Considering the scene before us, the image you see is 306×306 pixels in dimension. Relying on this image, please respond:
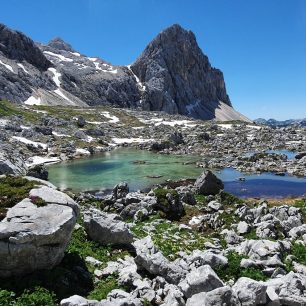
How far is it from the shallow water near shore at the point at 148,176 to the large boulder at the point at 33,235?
4185cm

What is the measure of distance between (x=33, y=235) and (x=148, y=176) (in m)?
55.1

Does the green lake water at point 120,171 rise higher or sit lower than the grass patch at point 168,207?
lower

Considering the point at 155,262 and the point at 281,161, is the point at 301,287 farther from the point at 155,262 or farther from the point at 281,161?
the point at 281,161

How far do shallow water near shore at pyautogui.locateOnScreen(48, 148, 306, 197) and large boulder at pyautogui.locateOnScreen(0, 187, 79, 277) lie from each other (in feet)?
137

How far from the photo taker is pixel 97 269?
63.9 feet

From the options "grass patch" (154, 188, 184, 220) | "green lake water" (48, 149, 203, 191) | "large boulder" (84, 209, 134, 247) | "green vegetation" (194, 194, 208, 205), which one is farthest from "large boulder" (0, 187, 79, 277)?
"green lake water" (48, 149, 203, 191)

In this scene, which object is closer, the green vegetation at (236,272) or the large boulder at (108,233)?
the green vegetation at (236,272)

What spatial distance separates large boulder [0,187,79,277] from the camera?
16312 millimetres

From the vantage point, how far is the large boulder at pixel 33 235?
1631cm

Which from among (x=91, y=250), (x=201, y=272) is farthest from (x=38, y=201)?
(x=201, y=272)

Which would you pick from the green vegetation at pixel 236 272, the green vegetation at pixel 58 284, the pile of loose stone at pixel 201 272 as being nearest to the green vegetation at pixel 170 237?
the pile of loose stone at pixel 201 272

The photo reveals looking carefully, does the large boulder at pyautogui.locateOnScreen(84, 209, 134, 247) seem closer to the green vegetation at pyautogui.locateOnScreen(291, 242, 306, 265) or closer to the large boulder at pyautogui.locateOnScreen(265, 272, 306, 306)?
the large boulder at pyautogui.locateOnScreen(265, 272, 306, 306)

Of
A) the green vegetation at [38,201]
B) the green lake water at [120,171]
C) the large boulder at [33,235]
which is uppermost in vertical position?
the green vegetation at [38,201]

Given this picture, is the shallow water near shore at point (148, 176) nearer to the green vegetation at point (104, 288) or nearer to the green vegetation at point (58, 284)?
the green vegetation at point (58, 284)
